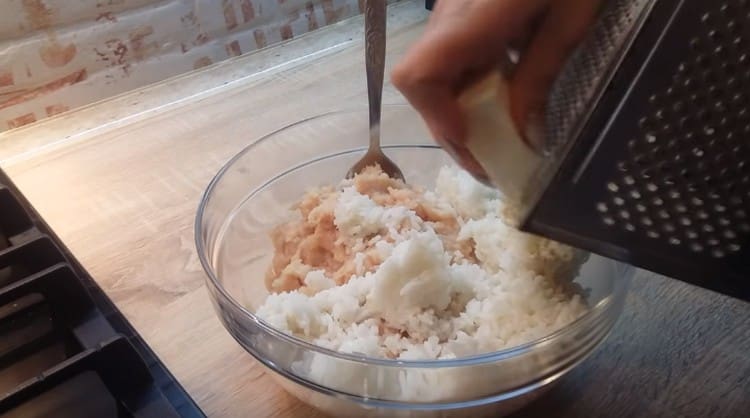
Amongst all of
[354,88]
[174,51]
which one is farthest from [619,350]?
[174,51]

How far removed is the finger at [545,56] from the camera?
48 cm

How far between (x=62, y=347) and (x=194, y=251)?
0.21 metres

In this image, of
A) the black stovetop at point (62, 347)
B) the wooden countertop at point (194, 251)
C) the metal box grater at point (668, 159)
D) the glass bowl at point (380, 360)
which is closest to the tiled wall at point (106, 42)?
the wooden countertop at point (194, 251)

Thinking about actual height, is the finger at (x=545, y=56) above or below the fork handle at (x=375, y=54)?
above

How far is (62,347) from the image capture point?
2.09ft

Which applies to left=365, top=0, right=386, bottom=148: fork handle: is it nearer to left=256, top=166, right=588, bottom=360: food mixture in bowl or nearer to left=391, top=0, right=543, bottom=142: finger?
left=256, top=166, right=588, bottom=360: food mixture in bowl

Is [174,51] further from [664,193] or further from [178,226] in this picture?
[664,193]

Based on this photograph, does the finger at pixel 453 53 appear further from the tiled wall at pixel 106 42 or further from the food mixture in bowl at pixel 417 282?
the tiled wall at pixel 106 42

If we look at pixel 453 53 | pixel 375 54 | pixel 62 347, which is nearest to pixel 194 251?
pixel 62 347

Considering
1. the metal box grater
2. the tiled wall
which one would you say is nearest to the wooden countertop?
the tiled wall

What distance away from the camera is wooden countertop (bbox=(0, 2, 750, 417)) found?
2.09 feet

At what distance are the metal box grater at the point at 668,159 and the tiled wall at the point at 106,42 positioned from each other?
875mm

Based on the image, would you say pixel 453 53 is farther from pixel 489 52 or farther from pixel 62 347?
pixel 62 347

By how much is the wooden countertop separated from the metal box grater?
22 centimetres
